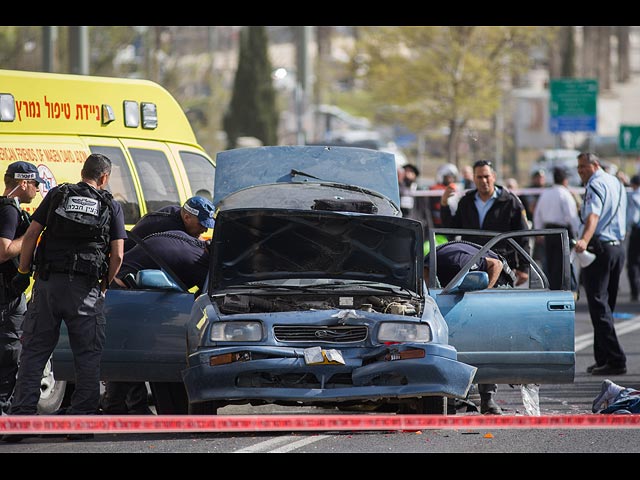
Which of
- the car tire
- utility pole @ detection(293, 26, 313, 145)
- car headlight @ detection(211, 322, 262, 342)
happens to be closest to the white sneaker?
car headlight @ detection(211, 322, 262, 342)

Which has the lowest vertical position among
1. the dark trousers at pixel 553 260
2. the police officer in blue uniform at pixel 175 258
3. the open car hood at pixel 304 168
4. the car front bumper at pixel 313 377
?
the dark trousers at pixel 553 260

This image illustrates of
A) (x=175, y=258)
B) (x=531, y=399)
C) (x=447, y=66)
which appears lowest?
(x=531, y=399)

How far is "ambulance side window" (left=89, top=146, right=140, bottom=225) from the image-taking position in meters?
11.4

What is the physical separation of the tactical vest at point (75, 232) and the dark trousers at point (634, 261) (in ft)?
40.0

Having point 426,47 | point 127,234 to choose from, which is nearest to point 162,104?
point 127,234

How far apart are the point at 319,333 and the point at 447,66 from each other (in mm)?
34455

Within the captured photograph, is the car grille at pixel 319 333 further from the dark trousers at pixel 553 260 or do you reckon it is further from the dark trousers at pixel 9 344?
the dark trousers at pixel 553 260

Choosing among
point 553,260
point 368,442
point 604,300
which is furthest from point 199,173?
point 553,260

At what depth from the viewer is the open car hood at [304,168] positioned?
36.1 ft

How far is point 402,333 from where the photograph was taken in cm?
841

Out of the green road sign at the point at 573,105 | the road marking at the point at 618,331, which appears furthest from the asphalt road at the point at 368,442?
the green road sign at the point at 573,105

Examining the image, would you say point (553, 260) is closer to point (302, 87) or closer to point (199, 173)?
point (199, 173)

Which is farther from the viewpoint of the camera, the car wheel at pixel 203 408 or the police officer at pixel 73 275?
Result: the police officer at pixel 73 275
